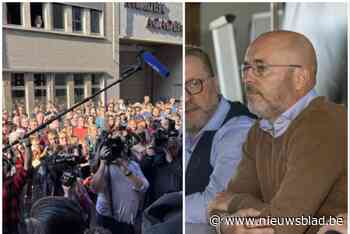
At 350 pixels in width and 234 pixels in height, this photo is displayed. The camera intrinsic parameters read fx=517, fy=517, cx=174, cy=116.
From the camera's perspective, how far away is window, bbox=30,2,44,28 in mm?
3375

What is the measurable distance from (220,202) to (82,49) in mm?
1371

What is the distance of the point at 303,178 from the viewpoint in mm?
3232

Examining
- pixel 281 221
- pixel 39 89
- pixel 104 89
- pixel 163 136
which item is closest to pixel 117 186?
pixel 163 136

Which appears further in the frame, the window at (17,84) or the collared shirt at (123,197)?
the collared shirt at (123,197)

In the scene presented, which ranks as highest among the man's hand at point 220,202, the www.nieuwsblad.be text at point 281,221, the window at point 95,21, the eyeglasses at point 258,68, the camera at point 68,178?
the window at point 95,21

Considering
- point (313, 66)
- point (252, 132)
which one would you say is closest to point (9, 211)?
point (252, 132)

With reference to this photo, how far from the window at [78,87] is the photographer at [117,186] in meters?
0.35

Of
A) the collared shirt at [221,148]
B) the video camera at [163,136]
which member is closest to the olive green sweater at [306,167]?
the collared shirt at [221,148]

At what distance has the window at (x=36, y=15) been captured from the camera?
338 cm

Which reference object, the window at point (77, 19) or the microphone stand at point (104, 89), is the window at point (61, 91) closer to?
the microphone stand at point (104, 89)

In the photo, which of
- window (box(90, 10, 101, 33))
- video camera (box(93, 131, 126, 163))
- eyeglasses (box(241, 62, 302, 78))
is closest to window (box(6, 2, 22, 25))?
window (box(90, 10, 101, 33))

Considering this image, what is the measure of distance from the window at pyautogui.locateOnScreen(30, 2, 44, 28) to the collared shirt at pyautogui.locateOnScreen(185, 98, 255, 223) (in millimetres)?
1225

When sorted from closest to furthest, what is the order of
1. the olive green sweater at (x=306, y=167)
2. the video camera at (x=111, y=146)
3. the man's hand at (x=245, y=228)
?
the olive green sweater at (x=306, y=167), the man's hand at (x=245, y=228), the video camera at (x=111, y=146)

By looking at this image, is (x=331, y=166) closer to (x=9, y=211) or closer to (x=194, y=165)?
(x=194, y=165)
